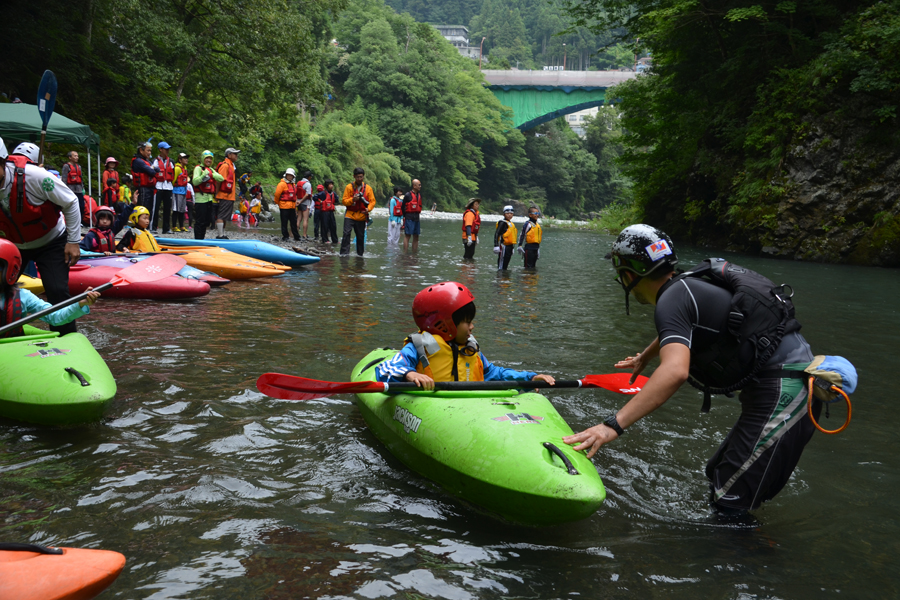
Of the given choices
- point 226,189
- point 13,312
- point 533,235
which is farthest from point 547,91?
point 13,312

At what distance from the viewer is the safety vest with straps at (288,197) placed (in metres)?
15.4

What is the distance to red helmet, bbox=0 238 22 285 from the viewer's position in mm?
4250

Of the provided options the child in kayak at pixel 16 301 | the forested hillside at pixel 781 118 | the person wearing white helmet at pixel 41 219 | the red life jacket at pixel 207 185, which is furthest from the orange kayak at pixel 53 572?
the forested hillside at pixel 781 118

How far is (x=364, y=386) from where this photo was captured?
3758mm

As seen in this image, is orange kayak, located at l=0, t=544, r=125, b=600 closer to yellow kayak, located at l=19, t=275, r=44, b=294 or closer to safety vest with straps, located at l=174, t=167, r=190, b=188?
yellow kayak, located at l=19, t=275, r=44, b=294

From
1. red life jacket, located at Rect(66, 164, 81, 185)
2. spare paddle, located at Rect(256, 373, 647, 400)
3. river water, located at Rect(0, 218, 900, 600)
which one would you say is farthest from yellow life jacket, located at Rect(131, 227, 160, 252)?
spare paddle, located at Rect(256, 373, 647, 400)

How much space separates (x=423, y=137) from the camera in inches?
1994

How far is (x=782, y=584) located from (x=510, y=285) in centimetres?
935

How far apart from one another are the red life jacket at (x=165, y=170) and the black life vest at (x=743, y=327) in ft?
43.7

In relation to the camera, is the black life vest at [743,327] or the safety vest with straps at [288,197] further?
the safety vest with straps at [288,197]

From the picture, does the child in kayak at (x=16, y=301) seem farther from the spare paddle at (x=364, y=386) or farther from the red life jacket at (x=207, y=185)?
the red life jacket at (x=207, y=185)

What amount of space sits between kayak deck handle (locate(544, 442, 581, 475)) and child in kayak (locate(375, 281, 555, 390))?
0.82 meters

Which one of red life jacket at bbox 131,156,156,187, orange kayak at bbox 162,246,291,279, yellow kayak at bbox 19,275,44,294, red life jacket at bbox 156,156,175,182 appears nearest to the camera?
yellow kayak at bbox 19,275,44,294

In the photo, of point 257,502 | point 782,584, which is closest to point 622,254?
point 782,584
